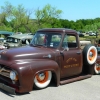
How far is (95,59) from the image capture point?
7059 millimetres

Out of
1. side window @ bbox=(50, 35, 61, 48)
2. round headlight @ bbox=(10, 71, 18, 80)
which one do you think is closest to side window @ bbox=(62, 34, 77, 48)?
side window @ bbox=(50, 35, 61, 48)

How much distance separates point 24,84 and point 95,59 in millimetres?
3078

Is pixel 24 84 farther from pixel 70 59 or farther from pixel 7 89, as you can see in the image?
pixel 70 59

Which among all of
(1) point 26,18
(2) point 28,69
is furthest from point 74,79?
(1) point 26,18

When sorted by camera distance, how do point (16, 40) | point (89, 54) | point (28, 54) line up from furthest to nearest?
point (16, 40), point (89, 54), point (28, 54)

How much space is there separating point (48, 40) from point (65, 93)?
5.91 ft

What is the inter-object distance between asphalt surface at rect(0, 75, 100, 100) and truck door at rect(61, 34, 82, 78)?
417 mm

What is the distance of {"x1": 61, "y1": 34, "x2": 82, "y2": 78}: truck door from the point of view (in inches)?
244

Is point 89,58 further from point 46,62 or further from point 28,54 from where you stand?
point 28,54

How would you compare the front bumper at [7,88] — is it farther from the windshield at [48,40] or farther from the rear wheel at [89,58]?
the rear wheel at [89,58]

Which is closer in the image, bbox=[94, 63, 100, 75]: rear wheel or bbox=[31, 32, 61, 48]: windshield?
bbox=[31, 32, 61, 48]: windshield

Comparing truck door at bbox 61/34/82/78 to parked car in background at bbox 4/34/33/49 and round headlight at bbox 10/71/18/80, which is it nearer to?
round headlight at bbox 10/71/18/80

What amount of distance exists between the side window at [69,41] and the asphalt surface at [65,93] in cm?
124

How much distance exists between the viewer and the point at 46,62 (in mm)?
5555
